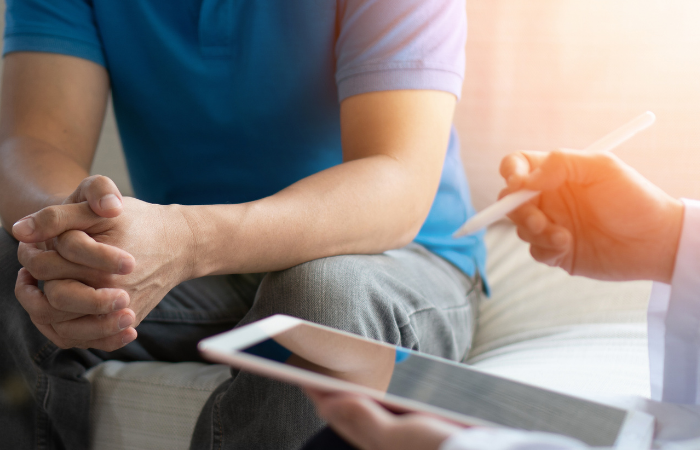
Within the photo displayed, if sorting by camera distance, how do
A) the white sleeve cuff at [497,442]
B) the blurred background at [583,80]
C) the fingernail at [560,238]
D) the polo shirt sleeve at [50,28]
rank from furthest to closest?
the blurred background at [583,80] → the polo shirt sleeve at [50,28] → the fingernail at [560,238] → the white sleeve cuff at [497,442]

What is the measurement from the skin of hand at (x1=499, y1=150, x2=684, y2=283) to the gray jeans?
5.8 inches

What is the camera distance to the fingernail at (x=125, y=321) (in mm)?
467

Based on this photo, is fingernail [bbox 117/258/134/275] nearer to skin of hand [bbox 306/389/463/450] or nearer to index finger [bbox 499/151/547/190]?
skin of hand [bbox 306/389/463/450]

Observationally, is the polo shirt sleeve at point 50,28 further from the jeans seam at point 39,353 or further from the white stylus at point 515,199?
the white stylus at point 515,199

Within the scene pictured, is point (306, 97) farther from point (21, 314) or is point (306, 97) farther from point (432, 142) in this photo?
point (21, 314)

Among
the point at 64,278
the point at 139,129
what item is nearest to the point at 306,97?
the point at 139,129

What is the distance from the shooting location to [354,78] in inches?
24.5

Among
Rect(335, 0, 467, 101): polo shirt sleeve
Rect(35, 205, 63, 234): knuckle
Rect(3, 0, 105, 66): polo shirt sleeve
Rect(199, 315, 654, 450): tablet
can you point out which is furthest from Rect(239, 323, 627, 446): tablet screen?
Rect(3, 0, 105, 66): polo shirt sleeve

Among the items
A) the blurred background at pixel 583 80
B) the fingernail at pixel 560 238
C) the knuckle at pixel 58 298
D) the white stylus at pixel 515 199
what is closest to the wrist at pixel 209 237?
the knuckle at pixel 58 298

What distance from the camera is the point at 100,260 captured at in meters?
0.45

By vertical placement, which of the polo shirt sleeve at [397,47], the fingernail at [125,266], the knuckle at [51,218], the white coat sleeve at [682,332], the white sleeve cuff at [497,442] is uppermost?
the polo shirt sleeve at [397,47]

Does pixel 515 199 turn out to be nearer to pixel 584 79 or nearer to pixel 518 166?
pixel 518 166

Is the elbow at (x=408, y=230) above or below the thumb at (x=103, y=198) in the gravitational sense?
below

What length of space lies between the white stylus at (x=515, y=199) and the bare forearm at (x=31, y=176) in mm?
426
